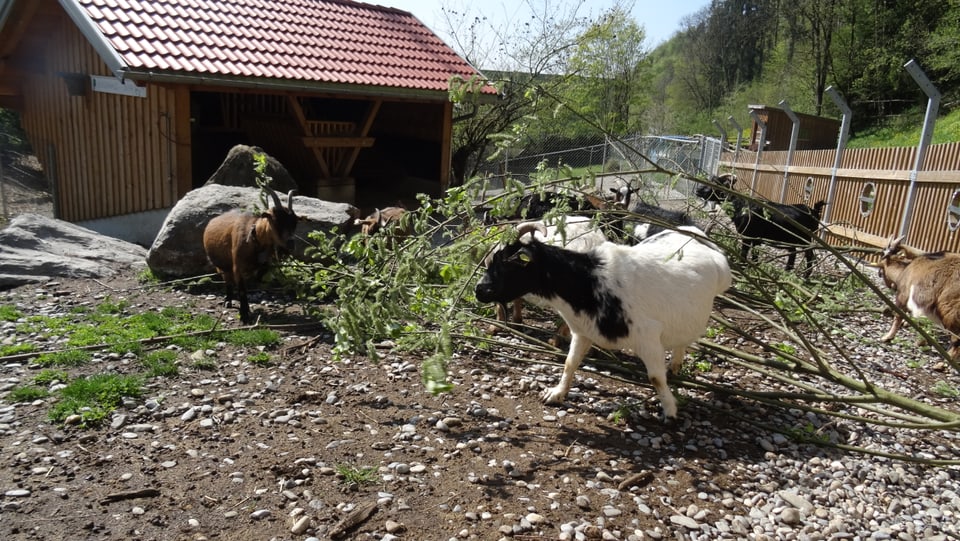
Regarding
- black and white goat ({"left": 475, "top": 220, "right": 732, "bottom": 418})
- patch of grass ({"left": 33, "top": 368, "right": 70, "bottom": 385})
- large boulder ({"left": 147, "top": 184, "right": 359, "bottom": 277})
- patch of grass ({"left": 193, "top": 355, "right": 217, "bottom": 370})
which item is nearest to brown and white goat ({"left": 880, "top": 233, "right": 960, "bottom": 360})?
black and white goat ({"left": 475, "top": 220, "right": 732, "bottom": 418})

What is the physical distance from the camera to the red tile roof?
9727mm

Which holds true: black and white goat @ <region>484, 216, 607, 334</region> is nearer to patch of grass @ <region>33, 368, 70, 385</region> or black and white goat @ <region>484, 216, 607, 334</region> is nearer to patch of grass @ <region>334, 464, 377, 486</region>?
patch of grass @ <region>334, 464, 377, 486</region>

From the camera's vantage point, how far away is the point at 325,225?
331 inches

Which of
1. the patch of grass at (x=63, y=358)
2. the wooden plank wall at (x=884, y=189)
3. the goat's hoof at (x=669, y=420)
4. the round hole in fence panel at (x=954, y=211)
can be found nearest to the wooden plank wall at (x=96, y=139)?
the patch of grass at (x=63, y=358)

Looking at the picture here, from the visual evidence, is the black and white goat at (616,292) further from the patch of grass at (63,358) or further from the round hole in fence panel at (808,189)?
the round hole in fence panel at (808,189)

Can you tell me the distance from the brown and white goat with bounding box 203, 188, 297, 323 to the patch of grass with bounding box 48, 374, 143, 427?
1851 millimetres

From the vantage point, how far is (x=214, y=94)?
1443cm

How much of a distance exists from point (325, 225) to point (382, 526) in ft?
19.1

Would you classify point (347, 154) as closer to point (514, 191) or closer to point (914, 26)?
point (514, 191)

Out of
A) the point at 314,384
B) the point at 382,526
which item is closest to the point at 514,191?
the point at 382,526

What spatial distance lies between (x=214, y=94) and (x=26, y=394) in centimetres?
1152

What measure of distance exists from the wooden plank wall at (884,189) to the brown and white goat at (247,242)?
5.37 meters

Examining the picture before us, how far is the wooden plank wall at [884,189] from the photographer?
8.70 m

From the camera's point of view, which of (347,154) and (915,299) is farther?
(347,154)
